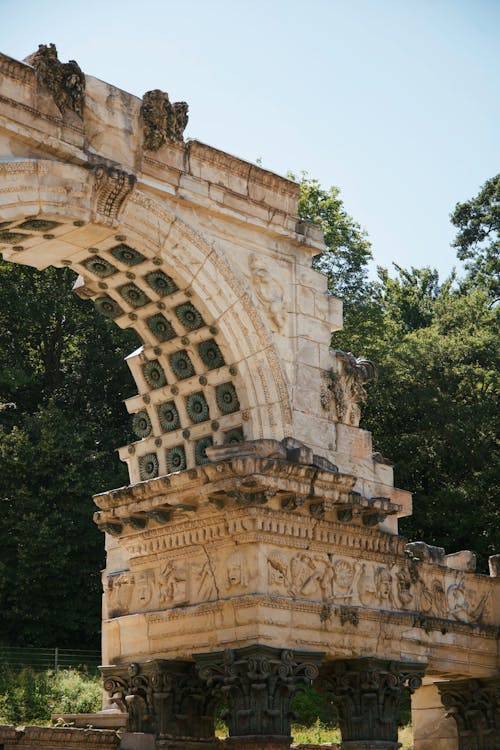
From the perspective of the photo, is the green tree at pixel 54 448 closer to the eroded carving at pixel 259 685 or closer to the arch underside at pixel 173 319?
the arch underside at pixel 173 319

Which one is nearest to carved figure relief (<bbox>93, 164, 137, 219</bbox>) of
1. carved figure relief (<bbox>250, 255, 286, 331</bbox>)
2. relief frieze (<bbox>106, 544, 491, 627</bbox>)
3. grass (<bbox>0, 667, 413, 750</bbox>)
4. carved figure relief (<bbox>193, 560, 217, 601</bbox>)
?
carved figure relief (<bbox>250, 255, 286, 331</bbox>)

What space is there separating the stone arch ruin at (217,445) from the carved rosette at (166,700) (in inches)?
1.3

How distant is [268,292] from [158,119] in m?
2.60

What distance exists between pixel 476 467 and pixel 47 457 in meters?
11.2

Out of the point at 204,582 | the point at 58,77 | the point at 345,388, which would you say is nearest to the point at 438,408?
the point at 345,388

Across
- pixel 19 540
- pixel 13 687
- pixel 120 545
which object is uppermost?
pixel 19 540

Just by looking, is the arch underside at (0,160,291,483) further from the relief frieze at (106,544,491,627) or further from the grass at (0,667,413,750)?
the grass at (0,667,413,750)

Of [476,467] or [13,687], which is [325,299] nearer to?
[13,687]

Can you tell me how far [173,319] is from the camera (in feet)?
49.1

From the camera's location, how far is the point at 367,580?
15.4 metres

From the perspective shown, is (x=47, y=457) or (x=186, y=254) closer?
(x=186, y=254)

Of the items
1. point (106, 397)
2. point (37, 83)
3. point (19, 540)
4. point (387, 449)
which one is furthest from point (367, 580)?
point (106, 397)

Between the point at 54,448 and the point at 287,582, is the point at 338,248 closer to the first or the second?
the point at 54,448

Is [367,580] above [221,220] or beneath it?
beneath
